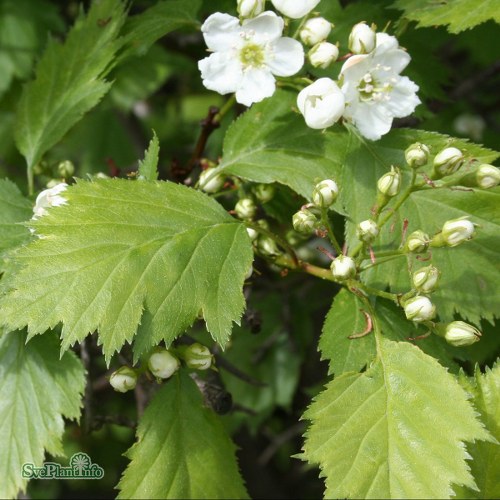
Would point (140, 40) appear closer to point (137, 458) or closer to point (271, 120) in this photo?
point (271, 120)

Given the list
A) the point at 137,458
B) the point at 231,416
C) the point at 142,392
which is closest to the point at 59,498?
the point at 231,416

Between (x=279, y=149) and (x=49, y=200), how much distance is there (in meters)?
0.65

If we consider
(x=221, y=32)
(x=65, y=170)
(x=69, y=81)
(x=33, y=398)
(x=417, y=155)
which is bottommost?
(x=33, y=398)

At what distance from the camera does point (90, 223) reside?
1.87m

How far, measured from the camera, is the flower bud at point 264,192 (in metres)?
2.26

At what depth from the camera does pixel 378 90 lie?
2102mm

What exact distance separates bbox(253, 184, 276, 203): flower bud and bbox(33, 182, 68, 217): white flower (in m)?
0.56

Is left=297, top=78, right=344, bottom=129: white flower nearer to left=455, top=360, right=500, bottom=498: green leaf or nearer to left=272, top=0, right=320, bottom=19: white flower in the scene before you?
left=272, top=0, right=320, bottom=19: white flower

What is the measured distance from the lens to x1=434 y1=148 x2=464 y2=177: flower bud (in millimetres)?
1853

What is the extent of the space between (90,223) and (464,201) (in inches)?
38.5

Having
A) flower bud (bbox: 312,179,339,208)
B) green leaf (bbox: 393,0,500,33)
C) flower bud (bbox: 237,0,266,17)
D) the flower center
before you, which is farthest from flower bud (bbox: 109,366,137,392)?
green leaf (bbox: 393,0,500,33)

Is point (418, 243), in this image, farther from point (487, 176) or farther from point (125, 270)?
point (125, 270)

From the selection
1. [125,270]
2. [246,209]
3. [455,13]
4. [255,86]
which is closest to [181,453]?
[125,270]

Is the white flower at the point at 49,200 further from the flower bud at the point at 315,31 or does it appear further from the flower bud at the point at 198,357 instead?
the flower bud at the point at 315,31
